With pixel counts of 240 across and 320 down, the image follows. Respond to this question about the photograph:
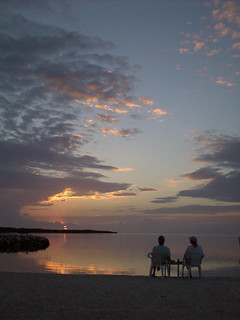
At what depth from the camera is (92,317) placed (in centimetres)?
568

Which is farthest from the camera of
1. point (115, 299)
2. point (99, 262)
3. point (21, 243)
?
point (21, 243)

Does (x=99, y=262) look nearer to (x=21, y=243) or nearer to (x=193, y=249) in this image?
(x=193, y=249)

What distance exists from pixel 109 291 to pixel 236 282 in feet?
12.6

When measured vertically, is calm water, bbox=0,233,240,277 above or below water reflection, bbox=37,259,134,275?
below

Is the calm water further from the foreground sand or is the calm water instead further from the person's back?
the foreground sand

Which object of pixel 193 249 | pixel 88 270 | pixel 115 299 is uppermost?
pixel 193 249

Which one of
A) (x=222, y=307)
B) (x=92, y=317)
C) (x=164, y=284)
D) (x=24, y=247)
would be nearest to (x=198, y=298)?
(x=222, y=307)

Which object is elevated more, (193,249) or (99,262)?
(193,249)

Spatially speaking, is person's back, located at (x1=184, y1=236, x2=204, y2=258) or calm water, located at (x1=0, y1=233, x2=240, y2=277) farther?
calm water, located at (x1=0, y1=233, x2=240, y2=277)

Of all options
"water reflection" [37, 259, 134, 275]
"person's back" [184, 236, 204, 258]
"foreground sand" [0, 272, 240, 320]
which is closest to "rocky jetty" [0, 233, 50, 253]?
"water reflection" [37, 259, 134, 275]

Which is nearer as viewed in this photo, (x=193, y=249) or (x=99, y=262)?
(x=193, y=249)

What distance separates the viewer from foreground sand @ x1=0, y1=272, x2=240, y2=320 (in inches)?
232

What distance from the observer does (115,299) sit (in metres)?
7.05

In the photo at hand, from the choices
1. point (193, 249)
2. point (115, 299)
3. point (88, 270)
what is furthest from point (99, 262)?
point (115, 299)
